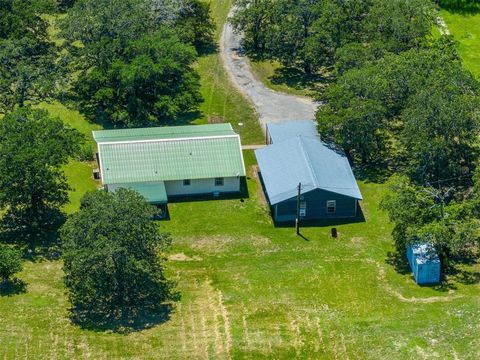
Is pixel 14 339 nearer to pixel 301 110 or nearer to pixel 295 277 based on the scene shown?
pixel 295 277

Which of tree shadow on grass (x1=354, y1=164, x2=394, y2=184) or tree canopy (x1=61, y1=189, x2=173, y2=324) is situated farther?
tree shadow on grass (x1=354, y1=164, x2=394, y2=184)

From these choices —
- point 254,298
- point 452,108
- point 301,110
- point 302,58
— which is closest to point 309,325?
point 254,298

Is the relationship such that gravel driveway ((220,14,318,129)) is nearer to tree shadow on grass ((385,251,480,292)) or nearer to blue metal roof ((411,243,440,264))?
tree shadow on grass ((385,251,480,292))

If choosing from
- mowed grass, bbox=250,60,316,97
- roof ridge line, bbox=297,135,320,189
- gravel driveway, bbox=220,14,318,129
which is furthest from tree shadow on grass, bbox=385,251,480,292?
mowed grass, bbox=250,60,316,97

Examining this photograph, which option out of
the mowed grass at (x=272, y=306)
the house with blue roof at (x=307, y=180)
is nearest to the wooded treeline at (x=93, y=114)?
the mowed grass at (x=272, y=306)

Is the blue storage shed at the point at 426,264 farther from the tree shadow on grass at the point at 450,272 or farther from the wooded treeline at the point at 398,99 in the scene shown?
the wooded treeline at the point at 398,99
